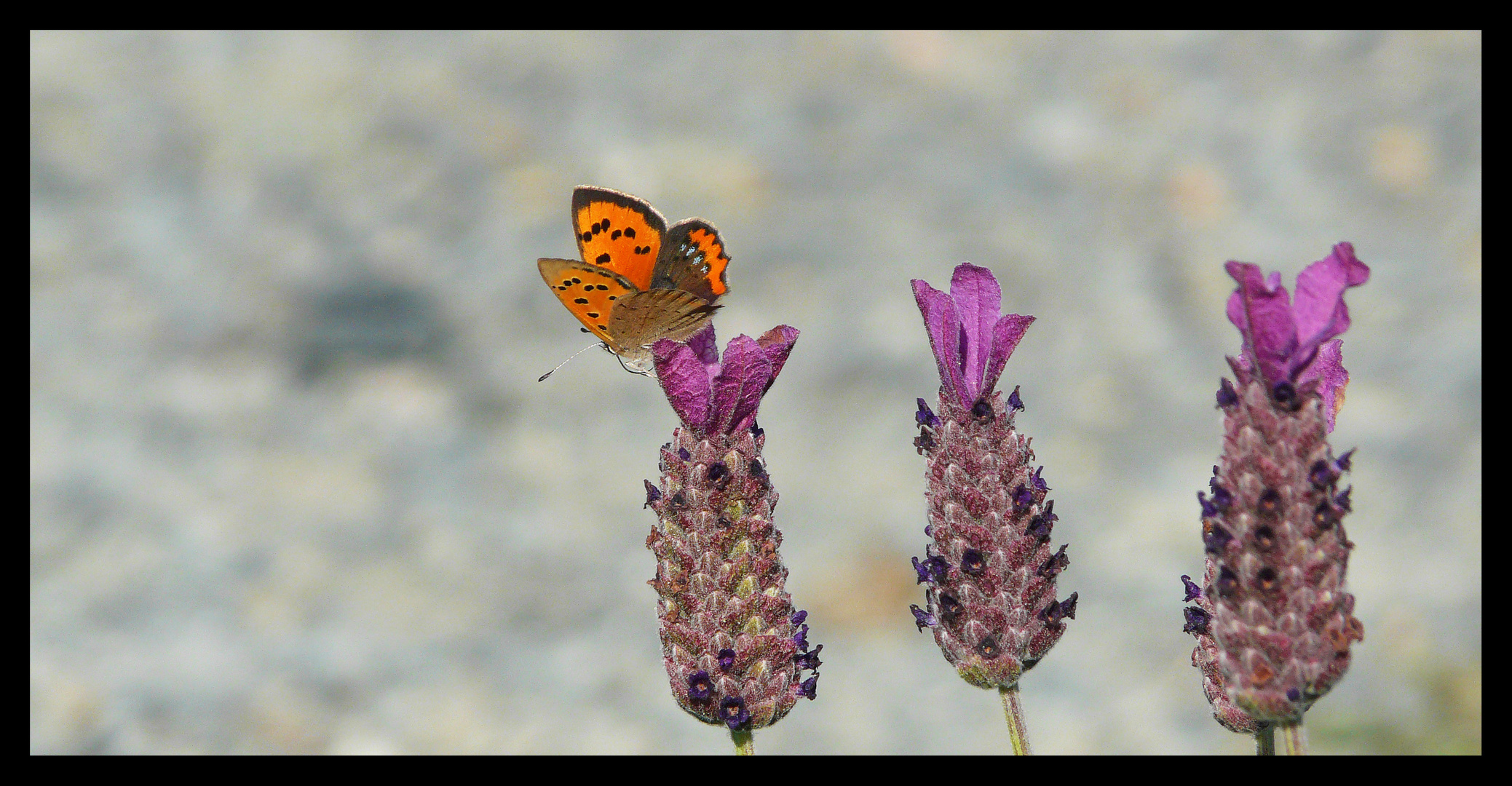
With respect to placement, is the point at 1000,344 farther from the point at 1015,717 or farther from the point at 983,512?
the point at 1015,717

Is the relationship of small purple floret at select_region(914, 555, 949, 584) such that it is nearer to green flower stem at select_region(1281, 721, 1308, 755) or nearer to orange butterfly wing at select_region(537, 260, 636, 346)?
green flower stem at select_region(1281, 721, 1308, 755)

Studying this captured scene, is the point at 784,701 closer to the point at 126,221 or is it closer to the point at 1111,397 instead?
the point at 1111,397

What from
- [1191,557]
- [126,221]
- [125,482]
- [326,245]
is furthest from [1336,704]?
[126,221]

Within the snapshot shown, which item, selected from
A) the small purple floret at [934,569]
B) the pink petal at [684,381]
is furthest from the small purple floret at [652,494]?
the small purple floret at [934,569]

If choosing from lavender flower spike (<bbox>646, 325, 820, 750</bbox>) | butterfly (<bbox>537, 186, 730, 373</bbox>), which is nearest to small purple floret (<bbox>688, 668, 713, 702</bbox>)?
lavender flower spike (<bbox>646, 325, 820, 750</bbox>)

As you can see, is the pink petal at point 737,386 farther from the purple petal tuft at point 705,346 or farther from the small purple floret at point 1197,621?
the small purple floret at point 1197,621

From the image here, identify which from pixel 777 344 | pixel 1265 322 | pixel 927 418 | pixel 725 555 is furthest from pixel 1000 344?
pixel 725 555
